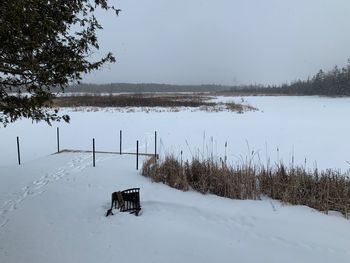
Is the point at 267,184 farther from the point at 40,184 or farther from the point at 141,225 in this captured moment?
the point at 40,184

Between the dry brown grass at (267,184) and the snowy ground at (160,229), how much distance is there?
8.9 inches

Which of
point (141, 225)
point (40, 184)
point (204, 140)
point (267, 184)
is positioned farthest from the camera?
point (204, 140)

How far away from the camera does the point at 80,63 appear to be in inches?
200

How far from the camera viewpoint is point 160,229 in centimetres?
456

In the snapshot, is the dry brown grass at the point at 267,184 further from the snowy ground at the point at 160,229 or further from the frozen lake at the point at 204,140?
the frozen lake at the point at 204,140

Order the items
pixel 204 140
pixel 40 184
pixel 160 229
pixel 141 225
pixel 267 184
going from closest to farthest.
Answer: pixel 160 229, pixel 141 225, pixel 267 184, pixel 40 184, pixel 204 140

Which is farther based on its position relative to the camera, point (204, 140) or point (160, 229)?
point (204, 140)

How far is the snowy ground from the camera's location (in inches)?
153

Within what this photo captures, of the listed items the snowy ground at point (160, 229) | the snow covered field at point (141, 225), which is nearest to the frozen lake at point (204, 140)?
the snow covered field at point (141, 225)

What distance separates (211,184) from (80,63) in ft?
9.65

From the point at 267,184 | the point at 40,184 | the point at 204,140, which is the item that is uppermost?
the point at 267,184

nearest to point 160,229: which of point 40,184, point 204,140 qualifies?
point 40,184

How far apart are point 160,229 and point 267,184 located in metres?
2.21

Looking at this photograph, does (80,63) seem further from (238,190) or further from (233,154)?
(233,154)
